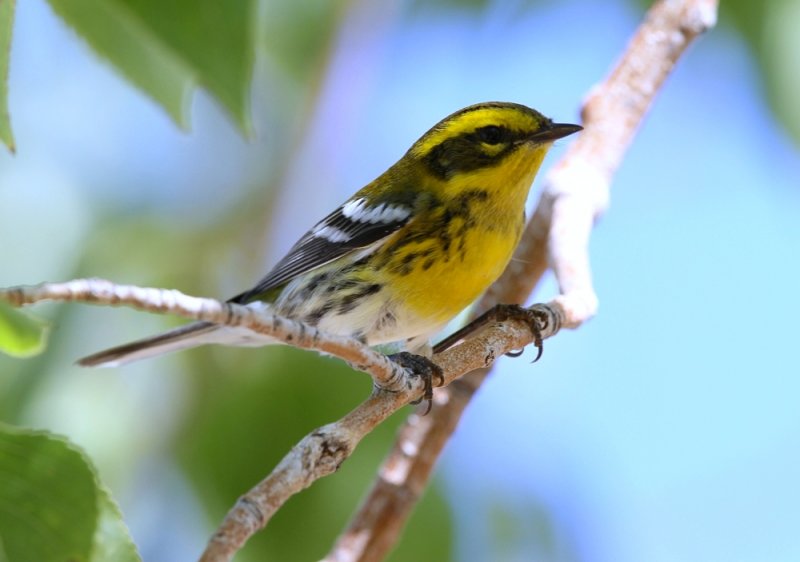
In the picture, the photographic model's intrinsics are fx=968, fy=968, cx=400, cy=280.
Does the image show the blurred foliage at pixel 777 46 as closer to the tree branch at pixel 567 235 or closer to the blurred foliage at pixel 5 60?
the tree branch at pixel 567 235

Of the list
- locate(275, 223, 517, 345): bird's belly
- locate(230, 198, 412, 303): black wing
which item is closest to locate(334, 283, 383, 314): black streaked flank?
locate(275, 223, 517, 345): bird's belly

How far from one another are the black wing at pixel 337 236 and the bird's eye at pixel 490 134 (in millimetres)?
277

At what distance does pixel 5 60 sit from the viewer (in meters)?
1.14

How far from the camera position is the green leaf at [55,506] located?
1.05 metres

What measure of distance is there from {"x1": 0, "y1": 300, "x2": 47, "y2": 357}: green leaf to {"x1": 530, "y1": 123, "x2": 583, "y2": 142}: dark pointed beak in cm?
163

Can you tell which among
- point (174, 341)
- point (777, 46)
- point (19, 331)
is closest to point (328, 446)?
point (19, 331)

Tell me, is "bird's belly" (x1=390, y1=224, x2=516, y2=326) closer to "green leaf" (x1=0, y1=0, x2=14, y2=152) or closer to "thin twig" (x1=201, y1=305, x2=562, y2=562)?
"thin twig" (x1=201, y1=305, x2=562, y2=562)

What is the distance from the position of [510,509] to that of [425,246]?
1338 mm

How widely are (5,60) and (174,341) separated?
1.45 meters

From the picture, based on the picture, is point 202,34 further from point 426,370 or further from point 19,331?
point 426,370

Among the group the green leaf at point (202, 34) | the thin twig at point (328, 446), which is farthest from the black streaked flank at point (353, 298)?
the green leaf at point (202, 34)

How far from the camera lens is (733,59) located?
3170 mm

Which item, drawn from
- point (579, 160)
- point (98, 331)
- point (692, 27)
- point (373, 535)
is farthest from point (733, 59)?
point (98, 331)

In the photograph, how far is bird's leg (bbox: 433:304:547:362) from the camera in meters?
1.96
